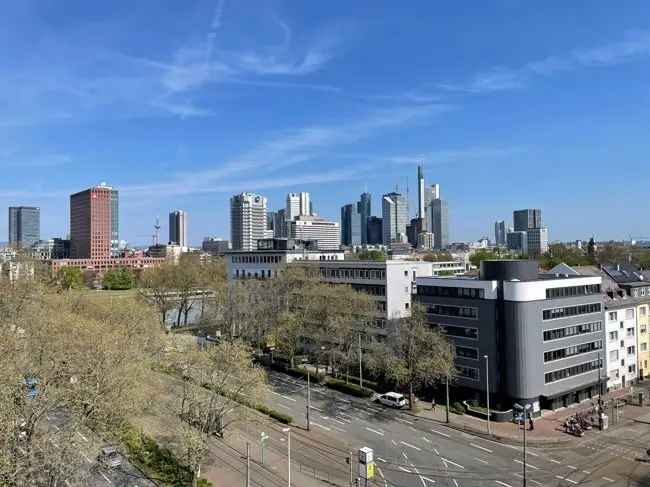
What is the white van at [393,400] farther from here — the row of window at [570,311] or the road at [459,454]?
the row of window at [570,311]

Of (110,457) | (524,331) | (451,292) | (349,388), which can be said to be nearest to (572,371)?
(524,331)

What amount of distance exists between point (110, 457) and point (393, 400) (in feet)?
103

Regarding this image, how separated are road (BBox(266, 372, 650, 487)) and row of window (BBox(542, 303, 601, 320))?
12.7m

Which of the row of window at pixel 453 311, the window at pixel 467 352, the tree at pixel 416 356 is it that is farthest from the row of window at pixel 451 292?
the window at pixel 467 352

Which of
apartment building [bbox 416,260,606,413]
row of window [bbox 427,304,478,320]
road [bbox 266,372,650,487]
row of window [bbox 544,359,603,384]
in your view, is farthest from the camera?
row of window [bbox 427,304,478,320]

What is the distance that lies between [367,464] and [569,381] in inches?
1409

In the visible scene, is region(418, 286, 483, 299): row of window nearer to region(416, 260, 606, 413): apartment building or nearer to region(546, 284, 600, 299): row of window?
region(416, 260, 606, 413): apartment building

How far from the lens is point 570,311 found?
193 ft

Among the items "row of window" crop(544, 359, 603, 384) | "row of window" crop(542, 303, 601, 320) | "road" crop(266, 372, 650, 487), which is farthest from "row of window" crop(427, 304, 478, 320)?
"road" crop(266, 372, 650, 487)

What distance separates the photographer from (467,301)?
58.4 m

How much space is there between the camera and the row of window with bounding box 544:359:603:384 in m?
55.6

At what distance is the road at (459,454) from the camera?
38.8 m

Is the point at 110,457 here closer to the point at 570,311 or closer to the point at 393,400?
the point at 393,400

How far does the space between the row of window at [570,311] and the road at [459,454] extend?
41.8ft
